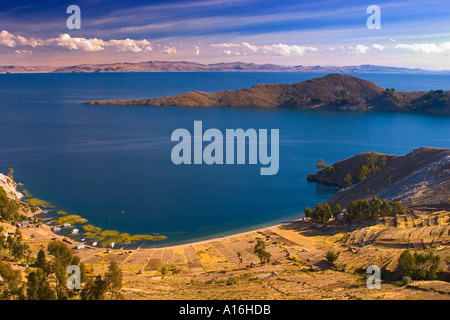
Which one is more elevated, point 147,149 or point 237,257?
point 147,149

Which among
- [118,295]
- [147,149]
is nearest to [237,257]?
[118,295]

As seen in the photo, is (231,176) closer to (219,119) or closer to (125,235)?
(125,235)

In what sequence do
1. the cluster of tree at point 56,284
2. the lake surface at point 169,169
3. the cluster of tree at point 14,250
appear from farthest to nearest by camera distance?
the lake surface at point 169,169 < the cluster of tree at point 14,250 < the cluster of tree at point 56,284

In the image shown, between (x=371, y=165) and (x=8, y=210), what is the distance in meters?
70.7

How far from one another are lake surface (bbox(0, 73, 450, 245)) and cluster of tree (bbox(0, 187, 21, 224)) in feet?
30.9

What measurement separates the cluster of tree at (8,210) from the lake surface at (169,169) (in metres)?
9.42

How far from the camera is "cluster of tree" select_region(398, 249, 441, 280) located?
34.9 meters

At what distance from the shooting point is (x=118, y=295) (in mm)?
28953

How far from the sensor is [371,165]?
8525cm

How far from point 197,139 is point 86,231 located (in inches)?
3010

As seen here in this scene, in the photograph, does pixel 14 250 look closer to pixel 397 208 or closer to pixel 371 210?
pixel 371 210

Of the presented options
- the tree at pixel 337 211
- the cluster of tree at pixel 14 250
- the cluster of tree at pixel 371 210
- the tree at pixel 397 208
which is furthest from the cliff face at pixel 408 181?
the cluster of tree at pixel 14 250

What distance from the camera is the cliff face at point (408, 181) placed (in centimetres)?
5753

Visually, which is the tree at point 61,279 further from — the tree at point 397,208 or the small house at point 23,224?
the tree at point 397,208
